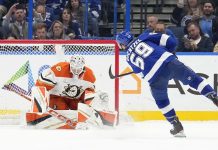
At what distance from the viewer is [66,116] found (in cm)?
558

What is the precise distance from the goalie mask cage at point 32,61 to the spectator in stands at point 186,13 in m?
1.05

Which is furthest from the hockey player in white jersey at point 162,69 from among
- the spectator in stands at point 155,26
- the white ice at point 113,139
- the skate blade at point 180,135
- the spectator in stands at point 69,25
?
the spectator in stands at point 69,25

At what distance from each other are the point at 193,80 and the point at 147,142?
3.10 ft

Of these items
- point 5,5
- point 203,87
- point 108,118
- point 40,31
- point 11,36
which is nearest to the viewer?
point 203,87

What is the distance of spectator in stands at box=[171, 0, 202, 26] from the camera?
23.3ft

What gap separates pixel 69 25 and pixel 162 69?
233cm

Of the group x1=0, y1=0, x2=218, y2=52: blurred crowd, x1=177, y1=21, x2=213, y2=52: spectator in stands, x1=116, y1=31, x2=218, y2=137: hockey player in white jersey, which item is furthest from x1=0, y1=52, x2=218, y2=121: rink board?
x1=116, y1=31, x2=218, y2=137: hockey player in white jersey

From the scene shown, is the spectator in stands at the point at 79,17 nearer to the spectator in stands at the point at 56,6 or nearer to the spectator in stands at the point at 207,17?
the spectator in stands at the point at 56,6

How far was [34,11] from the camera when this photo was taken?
23.7 ft

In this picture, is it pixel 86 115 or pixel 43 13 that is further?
pixel 43 13

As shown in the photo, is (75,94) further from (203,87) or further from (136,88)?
(203,87)

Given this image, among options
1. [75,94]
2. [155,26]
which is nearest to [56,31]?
[155,26]

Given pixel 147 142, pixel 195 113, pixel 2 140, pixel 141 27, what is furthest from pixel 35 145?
pixel 141 27

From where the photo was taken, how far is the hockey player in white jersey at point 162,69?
16.6 feet
